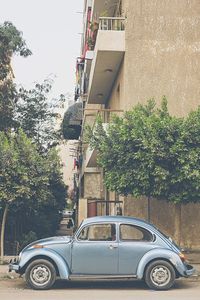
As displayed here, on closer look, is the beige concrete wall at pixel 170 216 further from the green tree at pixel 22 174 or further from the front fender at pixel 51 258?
the front fender at pixel 51 258

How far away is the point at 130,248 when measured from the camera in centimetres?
1113

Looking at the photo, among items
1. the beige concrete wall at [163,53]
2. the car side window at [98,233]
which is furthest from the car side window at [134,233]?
→ the beige concrete wall at [163,53]

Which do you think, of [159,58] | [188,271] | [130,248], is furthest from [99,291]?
[159,58]

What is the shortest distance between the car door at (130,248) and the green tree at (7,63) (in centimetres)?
1640

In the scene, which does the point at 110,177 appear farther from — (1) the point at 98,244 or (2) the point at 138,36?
(2) the point at 138,36

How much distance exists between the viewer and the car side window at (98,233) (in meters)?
11.3

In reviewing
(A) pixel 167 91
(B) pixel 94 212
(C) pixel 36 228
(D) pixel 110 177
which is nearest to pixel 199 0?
(A) pixel 167 91

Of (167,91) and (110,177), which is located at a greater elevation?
(167,91)

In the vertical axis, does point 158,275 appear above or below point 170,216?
below

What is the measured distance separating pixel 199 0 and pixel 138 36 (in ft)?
8.51

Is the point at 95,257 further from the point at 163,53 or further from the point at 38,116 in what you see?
the point at 38,116

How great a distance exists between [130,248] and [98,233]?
792 millimetres

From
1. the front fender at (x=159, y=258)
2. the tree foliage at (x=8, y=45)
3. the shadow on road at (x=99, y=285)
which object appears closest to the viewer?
the front fender at (x=159, y=258)

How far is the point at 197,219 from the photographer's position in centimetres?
1722
